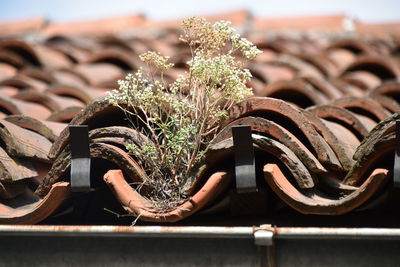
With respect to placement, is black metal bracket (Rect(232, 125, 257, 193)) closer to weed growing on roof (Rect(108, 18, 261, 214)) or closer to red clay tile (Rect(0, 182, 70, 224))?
weed growing on roof (Rect(108, 18, 261, 214))

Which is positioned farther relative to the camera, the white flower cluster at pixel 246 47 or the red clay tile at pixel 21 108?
the red clay tile at pixel 21 108

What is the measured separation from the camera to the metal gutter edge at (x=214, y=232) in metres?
2.46

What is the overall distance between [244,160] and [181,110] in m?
0.39

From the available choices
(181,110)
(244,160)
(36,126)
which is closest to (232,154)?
(244,160)

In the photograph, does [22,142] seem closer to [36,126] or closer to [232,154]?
[36,126]

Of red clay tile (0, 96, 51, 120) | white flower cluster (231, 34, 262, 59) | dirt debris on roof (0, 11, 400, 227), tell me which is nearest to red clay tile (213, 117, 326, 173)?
dirt debris on roof (0, 11, 400, 227)

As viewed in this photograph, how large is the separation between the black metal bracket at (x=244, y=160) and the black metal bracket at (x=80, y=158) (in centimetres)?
60

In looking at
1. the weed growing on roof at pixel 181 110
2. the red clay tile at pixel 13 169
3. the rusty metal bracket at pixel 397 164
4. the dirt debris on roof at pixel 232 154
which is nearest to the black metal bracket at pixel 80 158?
the dirt debris on roof at pixel 232 154

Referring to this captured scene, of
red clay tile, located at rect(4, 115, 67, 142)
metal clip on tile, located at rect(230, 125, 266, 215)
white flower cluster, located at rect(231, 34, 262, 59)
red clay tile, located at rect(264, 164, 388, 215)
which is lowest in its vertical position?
red clay tile, located at rect(264, 164, 388, 215)

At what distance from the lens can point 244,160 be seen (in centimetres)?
269

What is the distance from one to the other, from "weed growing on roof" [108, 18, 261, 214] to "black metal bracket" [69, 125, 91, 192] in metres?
0.18

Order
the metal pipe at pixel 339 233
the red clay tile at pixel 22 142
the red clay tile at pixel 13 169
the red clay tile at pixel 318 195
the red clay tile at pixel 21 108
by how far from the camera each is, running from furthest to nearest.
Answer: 1. the red clay tile at pixel 21 108
2. the red clay tile at pixel 22 142
3. the red clay tile at pixel 13 169
4. the red clay tile at pixel 318 195
5. the metal pipe at pixel 339 233

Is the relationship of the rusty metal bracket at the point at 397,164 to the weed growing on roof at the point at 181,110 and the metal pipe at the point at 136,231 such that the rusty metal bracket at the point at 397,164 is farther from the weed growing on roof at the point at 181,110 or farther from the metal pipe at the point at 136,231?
the weed growing on roof at the point at 181,110

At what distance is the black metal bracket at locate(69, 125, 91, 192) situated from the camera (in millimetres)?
2838
